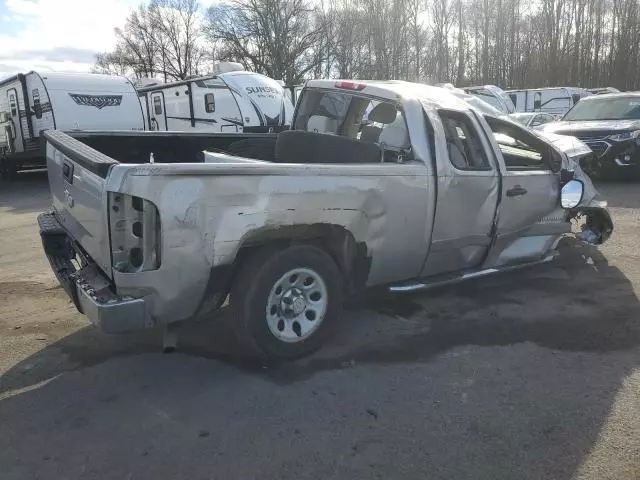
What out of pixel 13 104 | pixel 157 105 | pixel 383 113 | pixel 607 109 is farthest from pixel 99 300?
pixel 157 105

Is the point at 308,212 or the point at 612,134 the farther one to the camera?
the point at 612,134

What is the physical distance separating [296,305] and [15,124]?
14.5m

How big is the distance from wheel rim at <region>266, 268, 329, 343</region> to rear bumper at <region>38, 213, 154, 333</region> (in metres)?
0.84

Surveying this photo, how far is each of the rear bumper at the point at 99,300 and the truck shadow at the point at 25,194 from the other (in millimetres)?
7616

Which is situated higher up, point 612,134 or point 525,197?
point 612,134

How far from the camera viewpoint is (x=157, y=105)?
19203 millimetres

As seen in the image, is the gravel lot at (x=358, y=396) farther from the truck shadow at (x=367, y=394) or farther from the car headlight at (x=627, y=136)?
the car headlight at (x=627, y=136)

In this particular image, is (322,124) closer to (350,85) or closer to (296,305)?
(350,85)

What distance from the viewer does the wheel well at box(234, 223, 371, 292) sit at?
3.75 m

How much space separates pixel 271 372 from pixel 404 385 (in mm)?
889

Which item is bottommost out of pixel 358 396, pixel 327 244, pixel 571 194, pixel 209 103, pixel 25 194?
pixel 358 396

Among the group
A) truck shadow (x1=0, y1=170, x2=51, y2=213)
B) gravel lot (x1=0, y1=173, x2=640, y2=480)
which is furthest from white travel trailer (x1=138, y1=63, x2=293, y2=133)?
gravel lot (x1=0, y1=173, x2=640, y2=480)

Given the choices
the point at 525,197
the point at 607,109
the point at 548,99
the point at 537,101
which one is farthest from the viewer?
the point at 537,101

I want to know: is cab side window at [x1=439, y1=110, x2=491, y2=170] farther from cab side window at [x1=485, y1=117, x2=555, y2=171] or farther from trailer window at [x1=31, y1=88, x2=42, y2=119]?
trailer window at [x1=31, y1=88, x2=42, y2=119]
